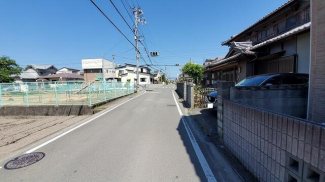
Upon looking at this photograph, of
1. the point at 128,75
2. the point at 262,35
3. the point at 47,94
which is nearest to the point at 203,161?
the point at 262,35

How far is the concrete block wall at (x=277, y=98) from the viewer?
4.25 meters

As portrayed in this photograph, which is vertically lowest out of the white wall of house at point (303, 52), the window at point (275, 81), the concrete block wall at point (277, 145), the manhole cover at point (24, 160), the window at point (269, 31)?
the manhole cover at point (24, 160)

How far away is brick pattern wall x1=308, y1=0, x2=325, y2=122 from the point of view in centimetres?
355

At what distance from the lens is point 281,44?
799cm

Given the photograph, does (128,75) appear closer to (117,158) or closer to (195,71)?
(195,71)

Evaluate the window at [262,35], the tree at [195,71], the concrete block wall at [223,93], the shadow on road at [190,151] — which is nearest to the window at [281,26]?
the window at [262,35]

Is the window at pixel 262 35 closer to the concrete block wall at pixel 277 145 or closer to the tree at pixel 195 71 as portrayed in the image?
the concrete block wall at pixel 277 145

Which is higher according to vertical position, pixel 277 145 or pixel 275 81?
pixel 275 81

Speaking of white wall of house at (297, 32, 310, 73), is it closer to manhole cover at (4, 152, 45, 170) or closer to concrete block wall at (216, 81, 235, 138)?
concrete block wall at (216, 81, 235, 138)

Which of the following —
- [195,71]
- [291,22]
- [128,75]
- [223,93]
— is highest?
[291,22]

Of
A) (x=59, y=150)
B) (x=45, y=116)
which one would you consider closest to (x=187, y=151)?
(x=59, y=150)

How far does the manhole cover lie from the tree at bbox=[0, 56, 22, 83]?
33.8m

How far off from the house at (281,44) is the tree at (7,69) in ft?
119

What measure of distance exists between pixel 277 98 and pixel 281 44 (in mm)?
5008
